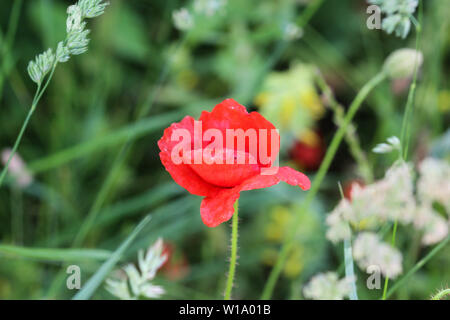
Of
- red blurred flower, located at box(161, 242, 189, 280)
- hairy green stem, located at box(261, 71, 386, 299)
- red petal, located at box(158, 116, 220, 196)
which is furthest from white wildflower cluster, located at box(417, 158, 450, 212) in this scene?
red blurred flower, located at box(161, 242, 189, 280)

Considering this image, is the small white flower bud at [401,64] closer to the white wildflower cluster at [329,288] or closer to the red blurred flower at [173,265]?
the white wildflower cluster at [329,288]

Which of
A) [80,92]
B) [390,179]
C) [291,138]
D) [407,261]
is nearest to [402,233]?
[407,261]

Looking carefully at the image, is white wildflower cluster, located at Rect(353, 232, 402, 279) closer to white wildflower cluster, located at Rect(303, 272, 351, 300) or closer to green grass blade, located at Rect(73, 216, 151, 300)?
white wildflower cluster, located at Rect(303, 272, 351, 300)

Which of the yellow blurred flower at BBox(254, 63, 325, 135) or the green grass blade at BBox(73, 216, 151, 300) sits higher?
the yellow blurred flower at BBox(254, 63, 325, 135)

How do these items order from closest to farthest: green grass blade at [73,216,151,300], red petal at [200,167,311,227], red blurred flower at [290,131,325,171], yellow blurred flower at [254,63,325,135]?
red petal at [200,167,311,227] → green grass blade at [73,216,151,300] → yellow blurred flower at [254,63,325,135] → red blurred flower at [290,131,325,171]

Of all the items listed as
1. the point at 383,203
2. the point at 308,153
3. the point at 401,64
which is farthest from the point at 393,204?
the point at 308,153

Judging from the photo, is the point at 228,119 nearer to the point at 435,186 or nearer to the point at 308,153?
the point at 435,186

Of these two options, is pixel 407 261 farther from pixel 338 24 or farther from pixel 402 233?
pixel 338 24
